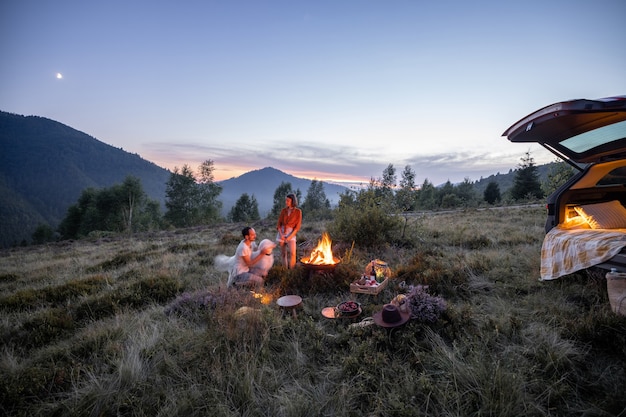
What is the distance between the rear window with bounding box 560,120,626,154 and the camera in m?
4.30

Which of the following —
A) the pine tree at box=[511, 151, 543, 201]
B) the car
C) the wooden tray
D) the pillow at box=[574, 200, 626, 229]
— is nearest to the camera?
the car

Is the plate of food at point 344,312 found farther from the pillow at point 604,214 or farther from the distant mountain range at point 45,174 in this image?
the distant mountain range at point 45,174

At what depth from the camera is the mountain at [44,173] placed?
96.4m

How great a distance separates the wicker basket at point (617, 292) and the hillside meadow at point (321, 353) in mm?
128

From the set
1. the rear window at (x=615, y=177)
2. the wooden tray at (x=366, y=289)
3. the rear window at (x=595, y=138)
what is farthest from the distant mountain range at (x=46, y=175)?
the wooden tray at (x=366, y=289)

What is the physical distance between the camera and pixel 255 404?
253cm

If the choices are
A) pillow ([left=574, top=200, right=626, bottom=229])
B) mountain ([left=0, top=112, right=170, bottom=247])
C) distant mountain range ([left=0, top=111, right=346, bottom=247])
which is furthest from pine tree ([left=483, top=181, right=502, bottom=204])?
mountain ([left=0, top=112, right=170, bottom=247])

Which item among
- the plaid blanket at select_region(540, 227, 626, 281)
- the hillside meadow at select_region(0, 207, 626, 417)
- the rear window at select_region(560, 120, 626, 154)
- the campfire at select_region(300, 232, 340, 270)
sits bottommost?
the hillside meadow at select_region(0, 207, 626, 417)

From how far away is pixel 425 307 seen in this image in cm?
379

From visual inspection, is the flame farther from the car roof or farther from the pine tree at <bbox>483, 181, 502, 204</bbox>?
the pine tree at <bbox>483, 181, 502, 204</bbox>

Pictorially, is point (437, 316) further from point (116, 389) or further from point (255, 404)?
point (116, 389)

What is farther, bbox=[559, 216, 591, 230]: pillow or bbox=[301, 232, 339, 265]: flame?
bbox=[301, 232, 339, 265]: flame

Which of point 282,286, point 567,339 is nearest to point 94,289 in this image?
point 282,286

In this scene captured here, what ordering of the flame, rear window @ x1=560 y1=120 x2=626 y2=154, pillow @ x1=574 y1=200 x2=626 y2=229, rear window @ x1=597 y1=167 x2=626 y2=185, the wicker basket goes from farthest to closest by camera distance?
the flame, rear window @ x1=597 y1=167 x2=626 y2=185, pillow @ x1=574 y1=200 x2=626 y2=229, rear window @ x1=560 y1=120 x2=626 y2=154, the wicker basket
